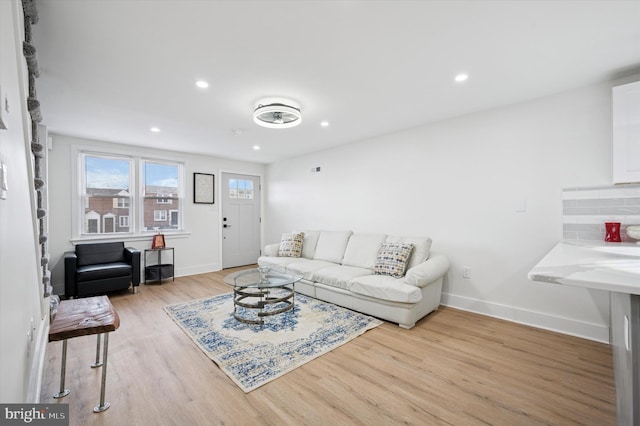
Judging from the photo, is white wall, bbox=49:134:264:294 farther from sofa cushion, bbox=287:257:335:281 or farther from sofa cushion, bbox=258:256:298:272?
sofa cushion, bbox=287:257:335:281

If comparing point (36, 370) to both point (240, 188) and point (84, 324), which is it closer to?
point (84, 324)

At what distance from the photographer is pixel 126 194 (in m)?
4.71

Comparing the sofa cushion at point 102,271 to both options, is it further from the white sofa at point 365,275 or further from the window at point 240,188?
the window at point 240,188

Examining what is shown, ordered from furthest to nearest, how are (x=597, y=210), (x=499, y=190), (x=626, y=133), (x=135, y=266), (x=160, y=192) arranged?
1. (x=160, y=192)
2. (x=135, y=266)
3. (x=499, y=190)
4. (x=597, y=210)
5. (x=626, y=133)

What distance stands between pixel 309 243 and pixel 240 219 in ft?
7.07

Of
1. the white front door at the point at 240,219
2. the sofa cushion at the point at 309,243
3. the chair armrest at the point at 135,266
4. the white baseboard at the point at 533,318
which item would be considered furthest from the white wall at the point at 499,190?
the chair armrest at the point at 135,266

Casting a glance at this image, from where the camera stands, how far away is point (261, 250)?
6641 millimetres

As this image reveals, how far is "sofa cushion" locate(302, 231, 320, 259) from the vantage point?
15.5 ft

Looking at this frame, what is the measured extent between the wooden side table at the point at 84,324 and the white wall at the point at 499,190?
3.41 metres

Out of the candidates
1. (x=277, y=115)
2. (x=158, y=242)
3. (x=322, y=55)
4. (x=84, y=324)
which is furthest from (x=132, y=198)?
(x=322, y=55)

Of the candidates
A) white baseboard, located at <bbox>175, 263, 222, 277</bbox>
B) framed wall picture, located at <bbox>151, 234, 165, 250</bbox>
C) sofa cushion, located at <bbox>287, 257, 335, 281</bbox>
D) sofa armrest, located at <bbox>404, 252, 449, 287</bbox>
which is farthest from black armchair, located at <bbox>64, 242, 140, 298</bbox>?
sofa armrest, located at <bbox>404, 252, 449, 287</bbox>

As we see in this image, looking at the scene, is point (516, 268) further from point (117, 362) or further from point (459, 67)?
point (117, 362)

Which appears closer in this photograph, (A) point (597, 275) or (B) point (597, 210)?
(A) point (597, 275)

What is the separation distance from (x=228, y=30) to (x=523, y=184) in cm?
318
